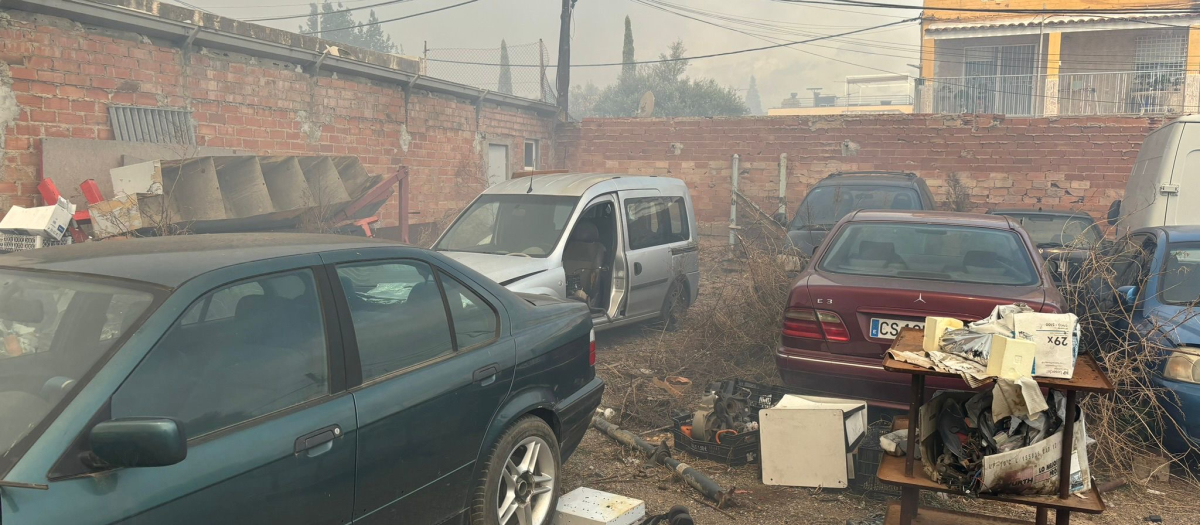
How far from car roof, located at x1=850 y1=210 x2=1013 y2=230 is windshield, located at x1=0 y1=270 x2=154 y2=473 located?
5122mm

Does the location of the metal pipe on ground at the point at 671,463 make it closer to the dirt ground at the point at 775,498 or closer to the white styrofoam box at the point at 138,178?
the dirt ground at the point at 775,498

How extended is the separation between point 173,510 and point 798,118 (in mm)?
17139

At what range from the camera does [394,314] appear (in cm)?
318

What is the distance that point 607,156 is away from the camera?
1947cm

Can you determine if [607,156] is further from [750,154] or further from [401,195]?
[401,195]

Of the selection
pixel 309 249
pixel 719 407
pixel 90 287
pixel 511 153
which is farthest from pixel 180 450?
pixel 511 153

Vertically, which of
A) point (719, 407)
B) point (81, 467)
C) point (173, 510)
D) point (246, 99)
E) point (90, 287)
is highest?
point (246, 99)

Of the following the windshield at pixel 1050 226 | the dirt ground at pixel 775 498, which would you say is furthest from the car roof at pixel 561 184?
the windshield at pixel 1050 226

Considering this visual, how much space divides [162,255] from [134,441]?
0.93 metres

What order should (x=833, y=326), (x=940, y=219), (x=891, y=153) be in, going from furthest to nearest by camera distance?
(x=891, y=153)
(x=940, y=219)
(x=833, y=326)

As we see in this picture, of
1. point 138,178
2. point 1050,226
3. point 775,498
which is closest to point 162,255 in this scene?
point 775,498

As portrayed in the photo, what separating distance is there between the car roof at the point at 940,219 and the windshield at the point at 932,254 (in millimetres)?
65

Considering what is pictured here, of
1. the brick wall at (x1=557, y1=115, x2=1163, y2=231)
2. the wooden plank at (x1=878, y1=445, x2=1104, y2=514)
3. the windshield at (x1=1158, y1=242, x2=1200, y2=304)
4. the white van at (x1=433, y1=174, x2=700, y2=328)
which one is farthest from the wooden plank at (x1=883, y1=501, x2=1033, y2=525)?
the brick wall at (x1=557, y1=115, x2=1163, y2=231)

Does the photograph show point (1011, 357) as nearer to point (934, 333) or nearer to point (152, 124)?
point (934, 333)
